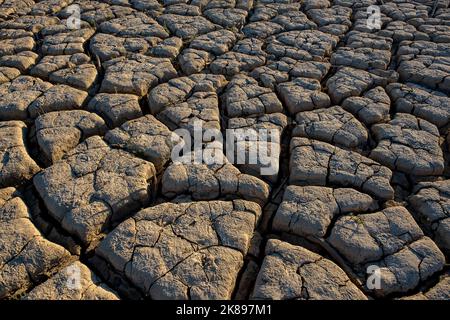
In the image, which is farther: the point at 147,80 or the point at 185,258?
the point at 147,80

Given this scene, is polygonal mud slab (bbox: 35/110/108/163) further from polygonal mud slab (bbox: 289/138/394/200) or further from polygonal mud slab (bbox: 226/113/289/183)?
polygonal mud slab (bbox: 289/138/394/200)

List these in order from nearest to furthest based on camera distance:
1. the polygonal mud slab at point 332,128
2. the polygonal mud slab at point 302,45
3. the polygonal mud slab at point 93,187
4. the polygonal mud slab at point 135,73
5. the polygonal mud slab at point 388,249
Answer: the polygonal mud slab at point 388,249, the polygonal mud slab at point 93,187, the polygonal mud slab at point 332,128, the polygonal mud slab at point 135,73, the polygonal mud slab at point 302,45

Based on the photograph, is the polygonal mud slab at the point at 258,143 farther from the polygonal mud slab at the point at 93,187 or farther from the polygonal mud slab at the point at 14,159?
the polygonal mud slab at the point at 14,159

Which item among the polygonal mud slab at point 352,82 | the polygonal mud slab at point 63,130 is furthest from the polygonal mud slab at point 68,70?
the polygonal mud slab at point 352,82

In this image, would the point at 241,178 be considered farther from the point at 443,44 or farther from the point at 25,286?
the point at 443,44

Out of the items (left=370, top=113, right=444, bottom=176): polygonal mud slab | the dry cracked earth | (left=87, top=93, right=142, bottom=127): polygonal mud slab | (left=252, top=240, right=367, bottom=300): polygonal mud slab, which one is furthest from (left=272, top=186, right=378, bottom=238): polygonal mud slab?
(left=87, top=93, right=142, bottom=127): polygonal mud slab

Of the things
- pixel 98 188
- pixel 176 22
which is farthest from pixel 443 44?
pixel 98 188
